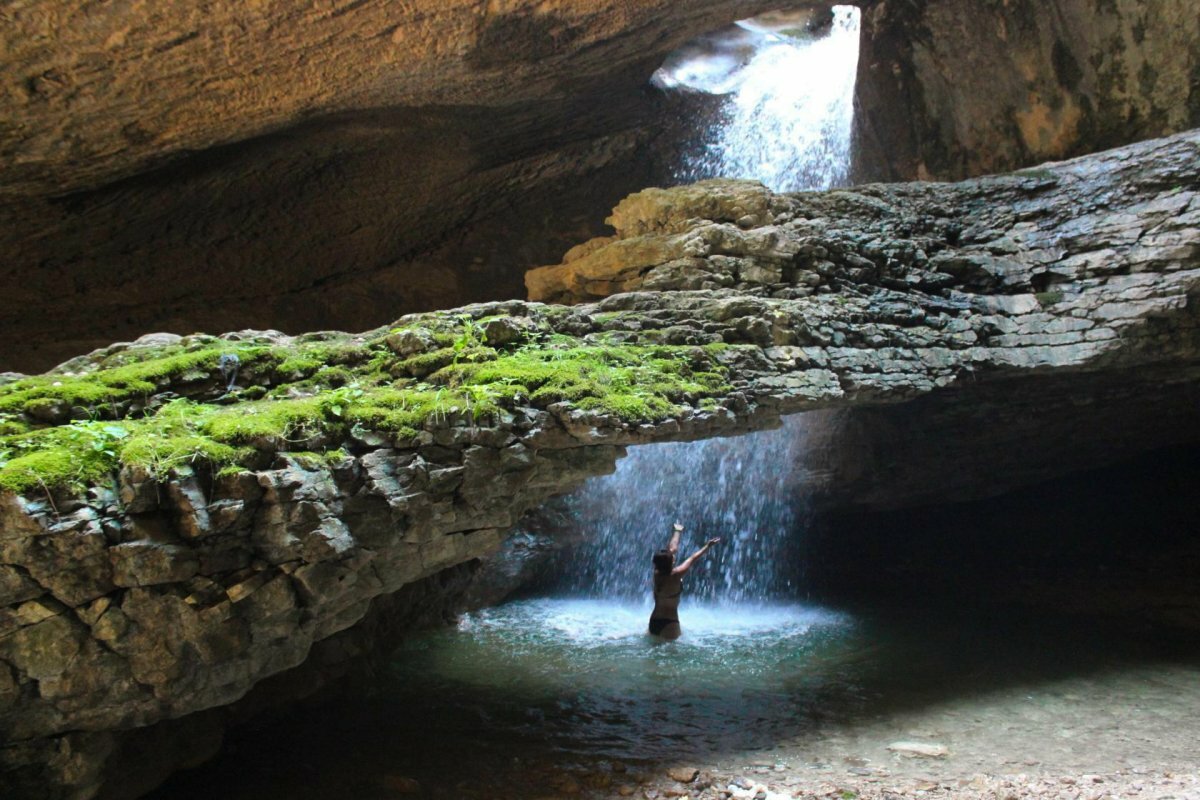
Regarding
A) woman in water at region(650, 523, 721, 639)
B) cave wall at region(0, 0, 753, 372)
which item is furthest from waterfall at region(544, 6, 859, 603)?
woman in water at region(650, 523, 721, 639)

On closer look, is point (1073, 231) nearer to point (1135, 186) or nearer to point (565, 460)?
point (1135, 186)

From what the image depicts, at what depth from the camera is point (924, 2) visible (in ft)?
37.5

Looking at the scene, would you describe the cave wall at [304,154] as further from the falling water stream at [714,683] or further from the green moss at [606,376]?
the green moss at [606,376]

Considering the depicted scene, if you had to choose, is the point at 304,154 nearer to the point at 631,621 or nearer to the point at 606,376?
the point at 606,376

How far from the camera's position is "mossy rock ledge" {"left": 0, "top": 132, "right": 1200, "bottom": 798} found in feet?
13.9

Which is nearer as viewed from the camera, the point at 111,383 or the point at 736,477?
the point at 111,383

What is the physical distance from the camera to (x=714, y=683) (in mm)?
7359

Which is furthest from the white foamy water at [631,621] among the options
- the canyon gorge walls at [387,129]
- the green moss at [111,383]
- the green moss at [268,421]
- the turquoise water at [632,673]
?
the canyon gorge walls at [387,129]

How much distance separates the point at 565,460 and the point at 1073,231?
6.32m

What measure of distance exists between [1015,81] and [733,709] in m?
9.86

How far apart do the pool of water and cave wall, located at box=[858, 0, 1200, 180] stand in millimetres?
6763

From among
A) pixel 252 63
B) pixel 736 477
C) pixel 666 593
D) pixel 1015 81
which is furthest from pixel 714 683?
pixel 1015 81

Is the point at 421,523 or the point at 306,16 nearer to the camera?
the point at 421,523

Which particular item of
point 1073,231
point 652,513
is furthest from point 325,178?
point 1073,231
